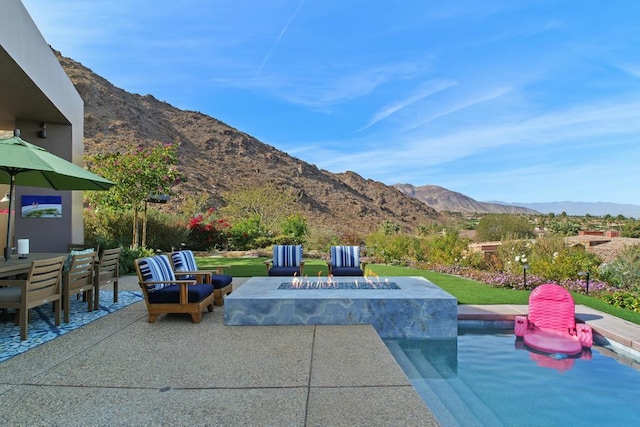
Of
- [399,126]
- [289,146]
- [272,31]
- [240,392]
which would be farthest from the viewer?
[289,146]

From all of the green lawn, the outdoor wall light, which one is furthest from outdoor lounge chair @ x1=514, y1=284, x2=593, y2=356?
the outdoor wall light

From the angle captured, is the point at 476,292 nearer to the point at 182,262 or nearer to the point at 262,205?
the point at 182,262

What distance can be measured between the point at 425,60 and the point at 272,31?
320 inches

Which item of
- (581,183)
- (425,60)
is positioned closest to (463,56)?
(425,60)

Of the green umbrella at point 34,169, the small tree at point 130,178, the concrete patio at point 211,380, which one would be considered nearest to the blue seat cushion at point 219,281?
the concrete patio at point 211,380

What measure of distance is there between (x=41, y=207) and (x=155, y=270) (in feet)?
19.5

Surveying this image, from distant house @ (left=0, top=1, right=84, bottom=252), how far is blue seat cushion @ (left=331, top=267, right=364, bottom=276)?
5.80 metres

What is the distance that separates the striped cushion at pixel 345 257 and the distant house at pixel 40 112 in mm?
5778

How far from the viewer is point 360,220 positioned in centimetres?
4284

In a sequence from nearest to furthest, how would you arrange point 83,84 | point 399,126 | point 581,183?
point 581,183 < point 399,126 < point 83,84

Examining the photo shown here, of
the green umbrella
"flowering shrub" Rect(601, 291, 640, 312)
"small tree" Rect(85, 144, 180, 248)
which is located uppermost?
"small tree" Rect(85, 144, 180, 248)

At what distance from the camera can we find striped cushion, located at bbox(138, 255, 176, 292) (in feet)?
16.0

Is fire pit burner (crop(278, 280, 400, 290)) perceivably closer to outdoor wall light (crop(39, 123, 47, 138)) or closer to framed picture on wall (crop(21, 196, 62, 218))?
framed picture on wall (crop(21, 196, 62, 218))

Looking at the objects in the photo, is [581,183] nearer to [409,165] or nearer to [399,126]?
[399,126]
